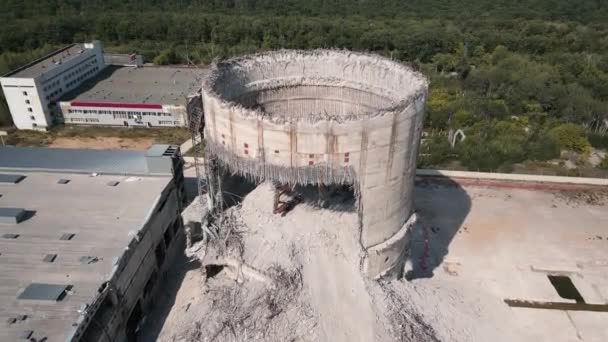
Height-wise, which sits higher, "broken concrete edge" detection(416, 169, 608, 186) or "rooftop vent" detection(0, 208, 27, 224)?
"rooftop vent" detection(0, 208, 27, 224)

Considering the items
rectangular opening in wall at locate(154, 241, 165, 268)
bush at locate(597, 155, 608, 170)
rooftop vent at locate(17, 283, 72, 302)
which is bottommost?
bush at locate(597, 155, 608, 170)

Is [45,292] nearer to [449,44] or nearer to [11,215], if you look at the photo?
[11,215]

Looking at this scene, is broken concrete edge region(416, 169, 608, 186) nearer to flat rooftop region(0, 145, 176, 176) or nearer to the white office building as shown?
flat rooftop region(0, 145, 176, 176)

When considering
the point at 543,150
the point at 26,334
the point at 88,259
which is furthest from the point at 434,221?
the point at 26,334

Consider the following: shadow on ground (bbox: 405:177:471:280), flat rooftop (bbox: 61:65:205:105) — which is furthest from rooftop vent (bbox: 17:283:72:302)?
flat rooftop (bbox: 61:65:205:105)

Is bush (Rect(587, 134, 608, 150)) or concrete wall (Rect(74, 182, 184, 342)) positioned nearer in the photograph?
concrete wall (Rect(74, 182, 184, 342))

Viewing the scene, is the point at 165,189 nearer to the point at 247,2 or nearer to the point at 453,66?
the point at 453,66
